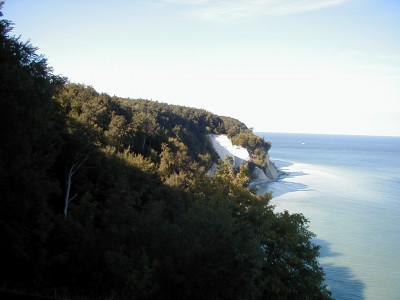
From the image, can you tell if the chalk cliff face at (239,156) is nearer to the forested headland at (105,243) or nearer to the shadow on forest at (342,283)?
the shadow on forest at (342,283)

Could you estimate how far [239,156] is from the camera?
88.2 meters

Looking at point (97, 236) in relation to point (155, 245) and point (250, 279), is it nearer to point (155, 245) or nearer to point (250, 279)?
point (155, 245)

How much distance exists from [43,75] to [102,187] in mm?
11160

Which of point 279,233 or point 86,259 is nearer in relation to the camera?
point 86,259

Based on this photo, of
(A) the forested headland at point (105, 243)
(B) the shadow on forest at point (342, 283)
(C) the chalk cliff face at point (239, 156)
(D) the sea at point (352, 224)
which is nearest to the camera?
(A) the forested headland at point (105, 243)

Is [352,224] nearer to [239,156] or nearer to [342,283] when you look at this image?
[342,283]

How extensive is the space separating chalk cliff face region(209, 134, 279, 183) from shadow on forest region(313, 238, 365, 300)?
50.4 meters

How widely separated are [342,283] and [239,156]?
60.7 meters

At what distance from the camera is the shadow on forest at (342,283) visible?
85.9 ft

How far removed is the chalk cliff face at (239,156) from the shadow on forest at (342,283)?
5035 cm

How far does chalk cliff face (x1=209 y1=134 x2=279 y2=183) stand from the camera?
8394cm

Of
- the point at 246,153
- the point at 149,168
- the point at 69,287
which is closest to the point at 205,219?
the point at 69,287

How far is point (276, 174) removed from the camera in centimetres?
9062

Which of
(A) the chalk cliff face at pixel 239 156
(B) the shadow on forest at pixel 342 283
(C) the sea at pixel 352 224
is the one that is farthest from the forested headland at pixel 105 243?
(A) the chalk cliff face at pixel 239 156
